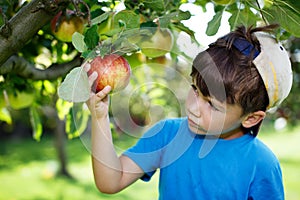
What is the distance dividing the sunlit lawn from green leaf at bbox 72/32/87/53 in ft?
13.1

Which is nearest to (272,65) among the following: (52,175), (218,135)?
(218,135)

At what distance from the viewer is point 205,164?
1.19 metres

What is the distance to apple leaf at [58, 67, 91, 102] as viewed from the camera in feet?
2.59

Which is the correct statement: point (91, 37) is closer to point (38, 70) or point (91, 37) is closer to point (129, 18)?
point (129, 18)

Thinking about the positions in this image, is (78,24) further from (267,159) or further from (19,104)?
(267,159)

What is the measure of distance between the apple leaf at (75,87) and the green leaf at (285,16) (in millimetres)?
408

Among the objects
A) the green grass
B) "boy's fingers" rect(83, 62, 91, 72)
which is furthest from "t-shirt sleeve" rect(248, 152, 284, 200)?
the green grass

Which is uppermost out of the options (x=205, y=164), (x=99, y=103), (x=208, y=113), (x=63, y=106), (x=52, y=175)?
(x=99, y=103)

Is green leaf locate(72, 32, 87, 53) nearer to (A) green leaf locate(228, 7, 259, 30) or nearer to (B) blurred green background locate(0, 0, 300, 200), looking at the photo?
(B) blurred green background locate(0, 0, 300, 200)

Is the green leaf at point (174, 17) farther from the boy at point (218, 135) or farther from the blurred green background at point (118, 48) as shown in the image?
the boy at point (218, 135)

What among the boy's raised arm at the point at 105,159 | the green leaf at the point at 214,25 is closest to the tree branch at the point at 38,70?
the boy's raised arm at the point at 105,159

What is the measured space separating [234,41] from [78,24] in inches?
14.0

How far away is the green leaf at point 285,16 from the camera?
39.8 inches

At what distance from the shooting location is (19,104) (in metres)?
1.45
